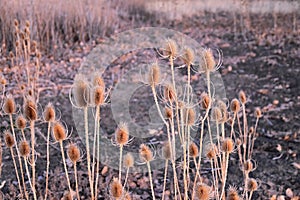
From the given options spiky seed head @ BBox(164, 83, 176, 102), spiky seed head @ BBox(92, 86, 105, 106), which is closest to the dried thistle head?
spiky seed head @ BBox(164, 83, 176, 102)

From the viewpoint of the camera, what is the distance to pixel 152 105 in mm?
4336

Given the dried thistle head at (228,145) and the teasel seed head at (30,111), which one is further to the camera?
the dried thistle head at (228,145)

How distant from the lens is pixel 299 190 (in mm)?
2695

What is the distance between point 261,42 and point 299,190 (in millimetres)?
4234

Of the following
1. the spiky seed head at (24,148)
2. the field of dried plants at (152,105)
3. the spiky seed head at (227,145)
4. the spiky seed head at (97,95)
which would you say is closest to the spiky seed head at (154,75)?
the field of dried plants at (152,105)

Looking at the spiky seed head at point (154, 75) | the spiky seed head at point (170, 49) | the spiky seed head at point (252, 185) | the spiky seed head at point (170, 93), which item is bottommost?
the spiky seed head at point (252, 185)

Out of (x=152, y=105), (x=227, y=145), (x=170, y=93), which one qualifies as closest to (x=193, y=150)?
(x=227, y=145)

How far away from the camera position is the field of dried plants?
151 centimetres

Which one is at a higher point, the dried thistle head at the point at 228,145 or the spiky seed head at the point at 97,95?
the spiky seed head at the point at 97,95

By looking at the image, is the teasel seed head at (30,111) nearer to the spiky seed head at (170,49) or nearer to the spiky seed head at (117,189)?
the spiky seed head at (117,189)

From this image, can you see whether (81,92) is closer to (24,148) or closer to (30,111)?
(30,111)

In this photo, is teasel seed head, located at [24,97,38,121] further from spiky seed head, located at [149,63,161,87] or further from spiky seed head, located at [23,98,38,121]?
spiky seed head, located at [149,63,161,87]

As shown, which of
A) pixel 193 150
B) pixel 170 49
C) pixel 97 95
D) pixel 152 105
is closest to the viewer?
pixel 97 95

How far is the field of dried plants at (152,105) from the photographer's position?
4.95 ft
